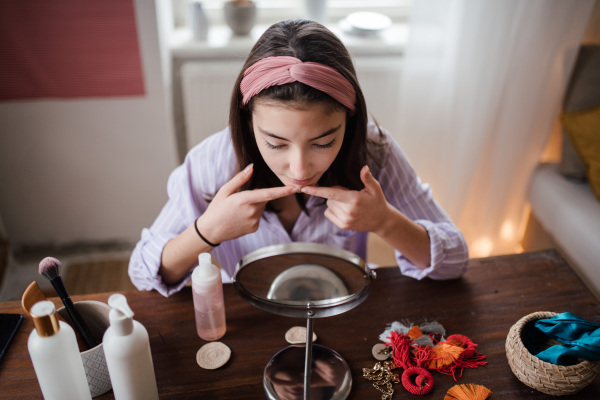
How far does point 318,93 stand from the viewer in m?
0.85

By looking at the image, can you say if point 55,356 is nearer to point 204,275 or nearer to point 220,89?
point 204,275

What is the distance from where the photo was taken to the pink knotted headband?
841mm

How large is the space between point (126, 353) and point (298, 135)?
1.41 feet

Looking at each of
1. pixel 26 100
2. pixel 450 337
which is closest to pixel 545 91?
pixel 450 337

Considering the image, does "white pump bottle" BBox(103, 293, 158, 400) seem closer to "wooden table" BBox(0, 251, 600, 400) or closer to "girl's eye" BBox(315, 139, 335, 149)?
"wooden table" BBox(0, 251, 600, 400)

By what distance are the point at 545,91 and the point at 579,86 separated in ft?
0.39

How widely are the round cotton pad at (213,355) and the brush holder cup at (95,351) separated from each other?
15 cm

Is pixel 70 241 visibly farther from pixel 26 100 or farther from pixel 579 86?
pixel 579 86

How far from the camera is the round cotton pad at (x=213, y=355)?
2.83 ft

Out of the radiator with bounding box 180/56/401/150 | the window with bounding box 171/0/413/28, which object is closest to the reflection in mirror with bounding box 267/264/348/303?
the radiator with bounding box 180/56/401/150

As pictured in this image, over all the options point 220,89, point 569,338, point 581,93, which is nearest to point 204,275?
point 569,338

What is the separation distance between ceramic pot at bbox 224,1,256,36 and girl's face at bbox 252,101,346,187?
1.31 meters

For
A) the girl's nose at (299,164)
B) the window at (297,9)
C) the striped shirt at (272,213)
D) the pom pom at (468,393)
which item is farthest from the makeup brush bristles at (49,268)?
the window at (297,9)

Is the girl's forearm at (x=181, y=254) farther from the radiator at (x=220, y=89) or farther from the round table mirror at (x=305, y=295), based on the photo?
the radiator at (x=220, y=89)
